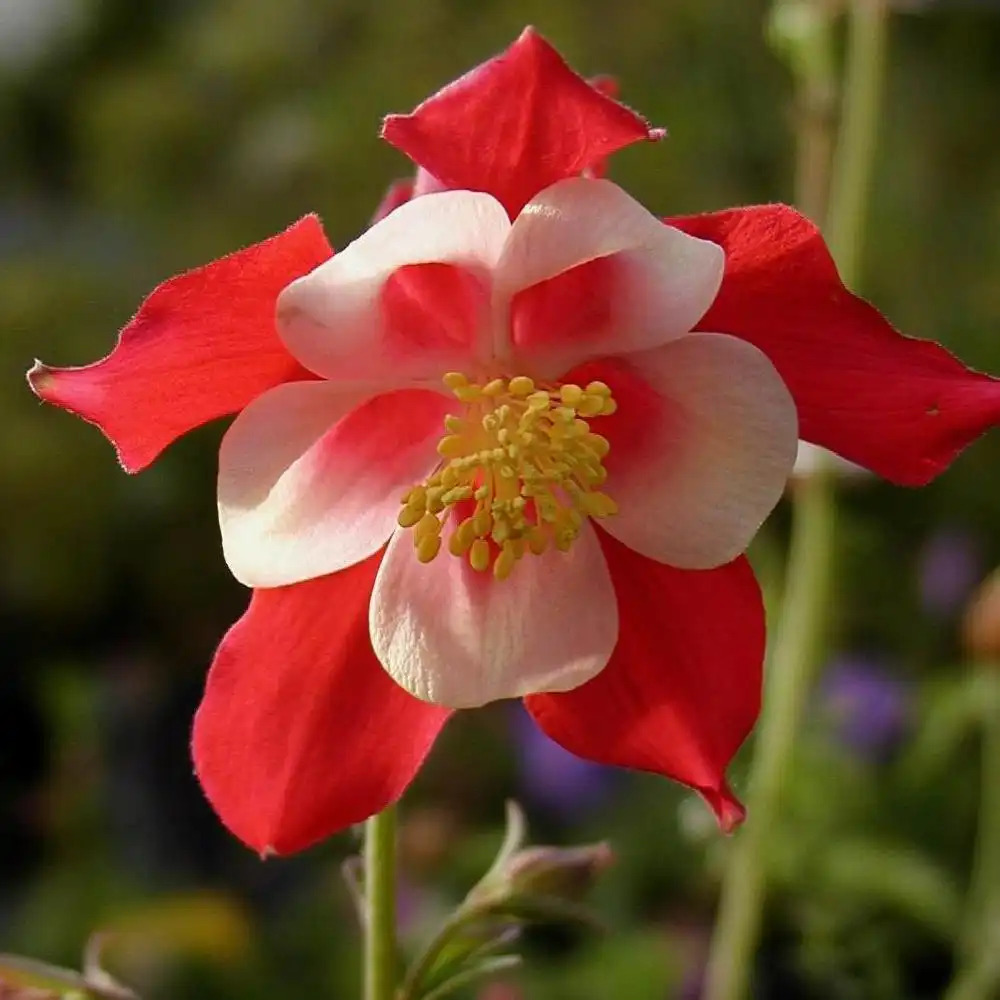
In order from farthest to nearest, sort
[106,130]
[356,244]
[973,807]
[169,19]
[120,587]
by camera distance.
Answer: [169,19] → [106,130] → [120,587] → [973,807] → [356,244]

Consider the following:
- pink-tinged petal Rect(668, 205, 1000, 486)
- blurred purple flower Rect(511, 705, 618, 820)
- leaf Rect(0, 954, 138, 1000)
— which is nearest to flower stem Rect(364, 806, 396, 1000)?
leaf Rect(0, 954, 138, 1000)

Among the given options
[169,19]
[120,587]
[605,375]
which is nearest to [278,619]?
[605,375]

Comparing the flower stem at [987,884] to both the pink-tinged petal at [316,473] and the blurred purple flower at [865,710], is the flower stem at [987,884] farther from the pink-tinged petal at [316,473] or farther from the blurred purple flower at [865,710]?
the pink-tinged petal at [316,473]

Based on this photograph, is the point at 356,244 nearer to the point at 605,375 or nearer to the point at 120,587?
the point at 605,375

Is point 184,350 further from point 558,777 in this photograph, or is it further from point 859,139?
point 558,777

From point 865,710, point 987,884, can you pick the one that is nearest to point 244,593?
point 865,710

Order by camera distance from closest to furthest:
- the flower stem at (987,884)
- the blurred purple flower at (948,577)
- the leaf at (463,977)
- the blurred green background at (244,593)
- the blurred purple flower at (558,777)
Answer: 1. the leaf at (463,977)
2. the flower stem at (987,884)
3. the blurred green background at (244,593)
4. the blurred purple flower at (558,777)
5. the blurred purple flower at (948,577)

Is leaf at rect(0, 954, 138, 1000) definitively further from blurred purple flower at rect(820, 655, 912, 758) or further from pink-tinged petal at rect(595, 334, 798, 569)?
blurred purple flower at rect(820, 655, 912, 758)

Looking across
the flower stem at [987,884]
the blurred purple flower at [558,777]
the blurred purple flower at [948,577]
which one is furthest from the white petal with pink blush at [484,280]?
the blurred purple flower at [948,577]
